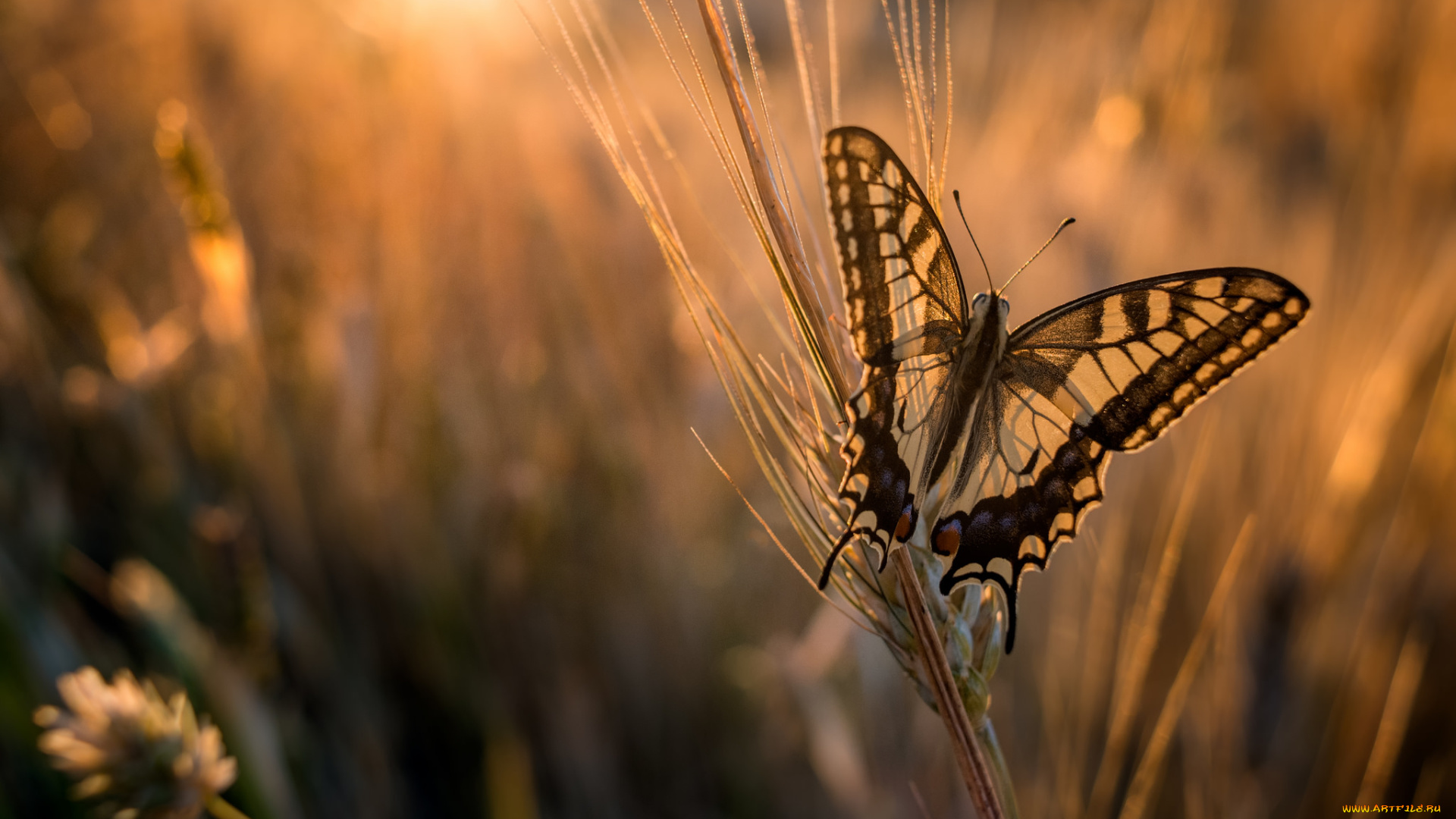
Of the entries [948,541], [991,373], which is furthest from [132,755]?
[991,373]

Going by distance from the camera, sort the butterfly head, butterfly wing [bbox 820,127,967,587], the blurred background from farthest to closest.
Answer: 1. the blurred background
2. the butterfly head
3. butterfly wing [bbox 820,127,967,587]

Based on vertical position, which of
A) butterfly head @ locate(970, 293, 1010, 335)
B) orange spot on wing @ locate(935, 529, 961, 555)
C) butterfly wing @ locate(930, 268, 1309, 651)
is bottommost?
orange spot on wing @ locate(935, 529, 961, 555)

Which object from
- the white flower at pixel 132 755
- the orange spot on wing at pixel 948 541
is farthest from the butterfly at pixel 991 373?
the white flower at pixel 132 755

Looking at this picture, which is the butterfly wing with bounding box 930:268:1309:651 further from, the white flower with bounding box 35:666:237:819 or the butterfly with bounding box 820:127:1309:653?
the white flower with bounding box 35:666:237:819

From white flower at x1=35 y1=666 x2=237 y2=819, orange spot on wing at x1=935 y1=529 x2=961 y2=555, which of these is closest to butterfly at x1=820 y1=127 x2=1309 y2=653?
orange spot on wing at x1=935 y1=529 x2=961 y2=555

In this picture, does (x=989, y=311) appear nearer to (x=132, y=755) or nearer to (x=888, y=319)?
(x=888, y=319)

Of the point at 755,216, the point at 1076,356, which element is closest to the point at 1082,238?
the point at 1076,356

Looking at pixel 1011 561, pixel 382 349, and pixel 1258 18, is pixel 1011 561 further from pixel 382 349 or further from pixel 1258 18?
pixel 1258 18
